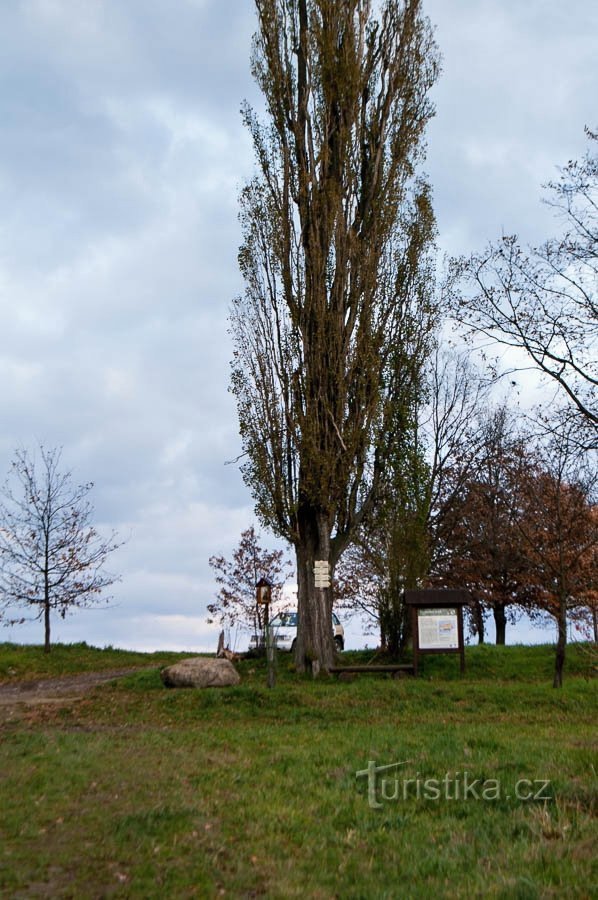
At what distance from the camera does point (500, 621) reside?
3200 centimetres

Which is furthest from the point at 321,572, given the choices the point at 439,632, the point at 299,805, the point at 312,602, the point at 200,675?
the point at 299,805

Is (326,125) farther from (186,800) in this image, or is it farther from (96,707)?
(186,800)

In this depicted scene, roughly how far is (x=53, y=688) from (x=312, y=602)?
616cm

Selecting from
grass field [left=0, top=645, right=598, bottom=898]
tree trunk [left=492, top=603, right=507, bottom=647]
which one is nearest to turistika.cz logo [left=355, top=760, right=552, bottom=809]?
grass field [left=0, top=645, right=598, bottom=898]

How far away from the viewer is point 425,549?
23.5 meters

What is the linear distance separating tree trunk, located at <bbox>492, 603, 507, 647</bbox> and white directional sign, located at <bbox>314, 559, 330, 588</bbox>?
13.6 meters

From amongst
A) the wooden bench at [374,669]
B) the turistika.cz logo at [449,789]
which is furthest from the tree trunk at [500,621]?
the turistika.cz logo at [449,789]

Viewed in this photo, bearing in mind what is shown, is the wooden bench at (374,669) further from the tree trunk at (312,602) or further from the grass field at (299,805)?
the grass field at (299,805)

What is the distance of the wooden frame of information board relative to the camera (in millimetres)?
20094

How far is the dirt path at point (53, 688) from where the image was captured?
17703mm

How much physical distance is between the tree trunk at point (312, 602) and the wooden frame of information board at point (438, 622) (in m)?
1.94

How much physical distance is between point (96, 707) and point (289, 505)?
21.1ft

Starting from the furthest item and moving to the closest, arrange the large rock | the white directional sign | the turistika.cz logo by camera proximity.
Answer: the white directional sign
the large rock
the turistika.cz logo

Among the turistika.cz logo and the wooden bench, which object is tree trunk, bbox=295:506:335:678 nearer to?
the wooden bench
